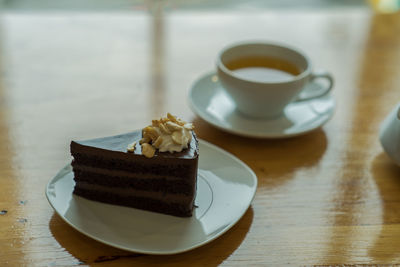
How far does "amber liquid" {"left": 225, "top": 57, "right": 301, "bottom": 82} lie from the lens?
1.24m

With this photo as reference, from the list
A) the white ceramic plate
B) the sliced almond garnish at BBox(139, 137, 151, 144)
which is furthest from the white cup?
the sliced almond garnish at BBox(139, 137, 151, 144)

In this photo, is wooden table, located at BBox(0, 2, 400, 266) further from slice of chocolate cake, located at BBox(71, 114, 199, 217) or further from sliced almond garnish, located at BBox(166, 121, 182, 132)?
sliced almond garnish, located at BBox(166, 121, 182, 132)

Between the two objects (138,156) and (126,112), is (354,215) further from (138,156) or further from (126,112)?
(126,112)

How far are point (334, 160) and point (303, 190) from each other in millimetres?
139

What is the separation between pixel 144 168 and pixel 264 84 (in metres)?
0.35

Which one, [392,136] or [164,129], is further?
[392,136]

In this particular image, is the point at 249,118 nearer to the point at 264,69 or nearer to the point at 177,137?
the point at 264,69

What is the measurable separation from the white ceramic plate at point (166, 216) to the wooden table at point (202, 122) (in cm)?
3

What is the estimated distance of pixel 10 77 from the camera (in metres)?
1.35

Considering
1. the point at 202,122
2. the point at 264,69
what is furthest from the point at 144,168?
the point at 264,69

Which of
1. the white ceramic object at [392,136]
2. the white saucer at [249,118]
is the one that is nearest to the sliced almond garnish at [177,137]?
the white saucer at [249,118]

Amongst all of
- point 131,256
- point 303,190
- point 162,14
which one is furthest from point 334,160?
point 162,14

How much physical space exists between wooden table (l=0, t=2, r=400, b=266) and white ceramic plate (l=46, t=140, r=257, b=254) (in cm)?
3

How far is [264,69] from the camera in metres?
1.28
